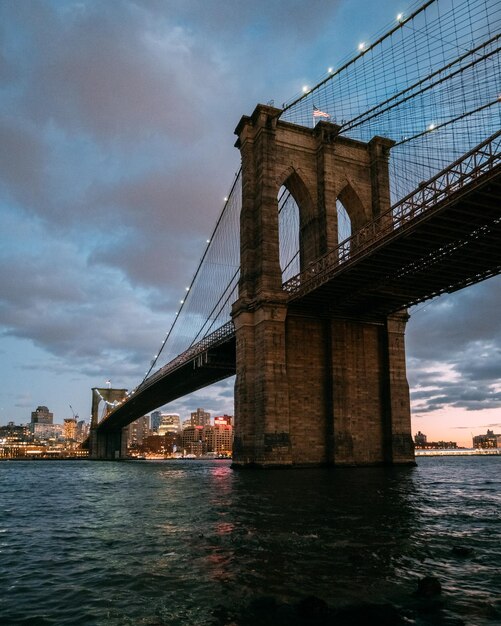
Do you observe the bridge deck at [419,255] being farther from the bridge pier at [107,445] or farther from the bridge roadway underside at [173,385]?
the bridge pier at [107,445]

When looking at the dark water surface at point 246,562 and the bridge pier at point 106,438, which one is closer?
the dark water surface at point 246,562

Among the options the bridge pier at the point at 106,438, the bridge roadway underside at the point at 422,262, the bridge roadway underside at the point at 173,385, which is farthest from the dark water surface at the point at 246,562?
the bridge pier at the point at 106,438

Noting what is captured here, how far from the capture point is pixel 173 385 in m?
74.8

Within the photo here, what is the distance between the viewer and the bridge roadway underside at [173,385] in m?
55.9

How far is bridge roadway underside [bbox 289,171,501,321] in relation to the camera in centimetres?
2577

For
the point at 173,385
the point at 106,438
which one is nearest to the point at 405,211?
the point at 173,385

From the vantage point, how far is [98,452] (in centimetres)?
13038

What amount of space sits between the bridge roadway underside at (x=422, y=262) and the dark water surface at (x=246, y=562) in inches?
553

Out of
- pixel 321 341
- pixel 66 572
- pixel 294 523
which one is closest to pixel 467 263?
pixel 321 341

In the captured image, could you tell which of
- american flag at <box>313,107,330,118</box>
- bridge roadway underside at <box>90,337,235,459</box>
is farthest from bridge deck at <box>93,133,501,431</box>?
american flag at <box>313,107,330,118</box>

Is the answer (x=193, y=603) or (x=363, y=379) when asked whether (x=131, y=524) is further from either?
(x=363, y=379)

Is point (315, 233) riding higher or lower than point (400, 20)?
lower

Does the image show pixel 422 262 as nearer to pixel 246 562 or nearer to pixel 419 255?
pixel 419 255

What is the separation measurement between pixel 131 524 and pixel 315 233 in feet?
111
